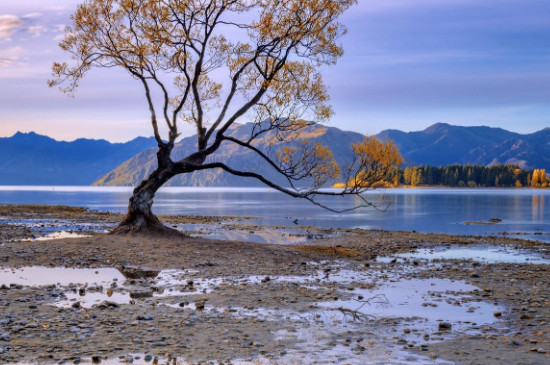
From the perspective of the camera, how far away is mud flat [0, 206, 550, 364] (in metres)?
10.9

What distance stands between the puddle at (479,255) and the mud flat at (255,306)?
195 cm

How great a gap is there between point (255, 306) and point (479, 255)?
21.9 meters

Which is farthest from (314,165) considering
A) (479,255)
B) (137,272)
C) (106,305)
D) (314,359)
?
(314,359)

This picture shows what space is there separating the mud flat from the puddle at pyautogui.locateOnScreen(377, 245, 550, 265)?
76.8 inches

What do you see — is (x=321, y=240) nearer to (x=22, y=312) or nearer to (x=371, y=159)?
(x=371, y=159)

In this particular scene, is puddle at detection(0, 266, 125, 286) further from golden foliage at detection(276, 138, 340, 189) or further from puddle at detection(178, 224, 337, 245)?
puddle at detection(178, 224, 337, 245)

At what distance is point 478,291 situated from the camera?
18.4 m

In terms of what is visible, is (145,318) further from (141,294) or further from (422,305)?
(422,305)

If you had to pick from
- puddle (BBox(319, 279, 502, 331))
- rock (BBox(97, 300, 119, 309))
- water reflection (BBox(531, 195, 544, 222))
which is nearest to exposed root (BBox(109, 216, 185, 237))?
rock (BBox(97, 300, 119, 309))

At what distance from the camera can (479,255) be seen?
107 feet

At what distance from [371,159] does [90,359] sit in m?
22.3

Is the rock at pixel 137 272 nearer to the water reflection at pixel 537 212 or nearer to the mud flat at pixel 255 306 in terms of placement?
the mud flat at pixel 255 306

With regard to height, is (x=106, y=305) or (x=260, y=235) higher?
(x=106, y=305)

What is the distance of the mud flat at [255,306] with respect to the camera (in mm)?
10859
